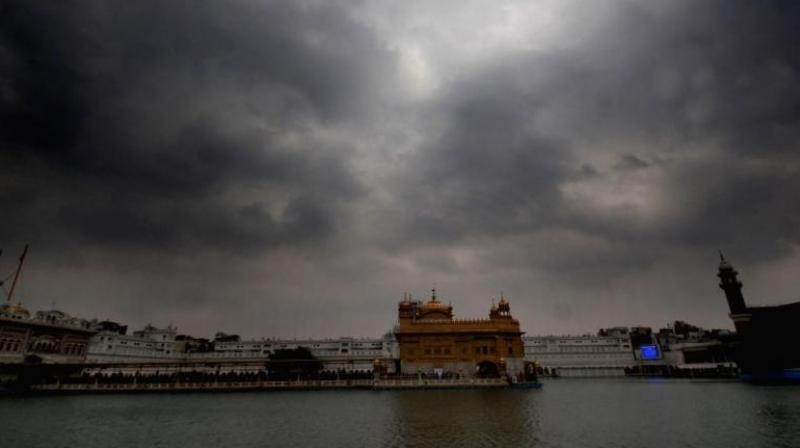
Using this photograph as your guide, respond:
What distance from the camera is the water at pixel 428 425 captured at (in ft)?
63.2

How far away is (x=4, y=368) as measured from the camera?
5706 cm

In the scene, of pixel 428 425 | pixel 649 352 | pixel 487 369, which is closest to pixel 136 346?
pixel 487 369

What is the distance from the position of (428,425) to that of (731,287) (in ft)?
216

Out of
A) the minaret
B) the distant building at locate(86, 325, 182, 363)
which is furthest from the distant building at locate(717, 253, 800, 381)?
the distant building at locate(86, 325, 182, 363)

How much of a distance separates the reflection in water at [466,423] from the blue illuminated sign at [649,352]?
8736 centimetres

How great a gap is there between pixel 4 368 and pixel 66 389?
9993 mm

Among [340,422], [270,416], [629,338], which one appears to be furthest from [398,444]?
[629,338]

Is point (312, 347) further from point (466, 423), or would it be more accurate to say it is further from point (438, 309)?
point (466, 423)

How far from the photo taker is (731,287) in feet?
224

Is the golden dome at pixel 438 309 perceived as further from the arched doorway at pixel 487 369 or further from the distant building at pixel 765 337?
the distant building at pixel 765 337

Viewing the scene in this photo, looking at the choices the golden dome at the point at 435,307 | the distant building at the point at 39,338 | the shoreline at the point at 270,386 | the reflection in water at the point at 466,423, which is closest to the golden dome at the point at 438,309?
the golden dome at the point at 435,307

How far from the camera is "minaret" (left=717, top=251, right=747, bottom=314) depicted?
66.5 meters

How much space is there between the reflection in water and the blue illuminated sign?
287 ft

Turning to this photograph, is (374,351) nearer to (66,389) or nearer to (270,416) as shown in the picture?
(66,389)
